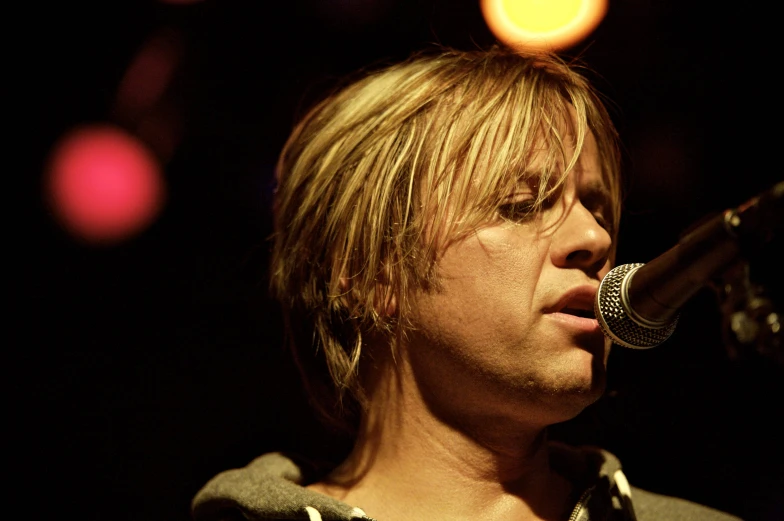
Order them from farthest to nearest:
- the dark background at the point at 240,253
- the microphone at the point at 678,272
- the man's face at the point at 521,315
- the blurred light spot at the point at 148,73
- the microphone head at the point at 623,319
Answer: the blurred light spot at the point at 148,73 → the dark background at the point at 240,253 → the man's face at the point at 521,315 → the microphone head at the point at 623,319 → the microphone at the point at 678,272

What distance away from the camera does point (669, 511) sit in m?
1.84

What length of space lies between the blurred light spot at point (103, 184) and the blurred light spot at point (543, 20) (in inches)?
48.4

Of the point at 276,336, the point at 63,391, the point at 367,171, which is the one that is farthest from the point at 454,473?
the point at 63,391

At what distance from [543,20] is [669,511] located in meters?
1.50

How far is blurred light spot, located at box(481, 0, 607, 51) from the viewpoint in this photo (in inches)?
86.4

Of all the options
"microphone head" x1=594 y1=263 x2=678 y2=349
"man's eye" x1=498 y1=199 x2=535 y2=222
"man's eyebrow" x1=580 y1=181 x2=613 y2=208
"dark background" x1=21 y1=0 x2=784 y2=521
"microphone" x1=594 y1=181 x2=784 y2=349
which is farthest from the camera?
"dark background" x1=21 y1=0 x2=784 y2=521

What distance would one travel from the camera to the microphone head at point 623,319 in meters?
1.21

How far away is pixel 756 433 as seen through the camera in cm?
213

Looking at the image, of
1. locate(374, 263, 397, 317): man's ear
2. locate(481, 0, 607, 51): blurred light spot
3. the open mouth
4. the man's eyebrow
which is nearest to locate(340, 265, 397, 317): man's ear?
locate(374, 263, 397, 317): man's ear

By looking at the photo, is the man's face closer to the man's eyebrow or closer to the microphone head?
the man's eyebrow

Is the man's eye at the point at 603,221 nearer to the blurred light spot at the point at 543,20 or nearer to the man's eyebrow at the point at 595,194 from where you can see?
the man's eyebrow at the point at 595,194

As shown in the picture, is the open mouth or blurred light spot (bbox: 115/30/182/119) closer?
the open mouth

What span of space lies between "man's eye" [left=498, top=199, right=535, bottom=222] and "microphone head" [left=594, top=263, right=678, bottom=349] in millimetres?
412

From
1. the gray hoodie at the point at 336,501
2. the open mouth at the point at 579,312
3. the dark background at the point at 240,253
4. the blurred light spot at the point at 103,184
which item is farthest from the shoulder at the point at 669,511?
the blurred light spot at the point at 103,184
